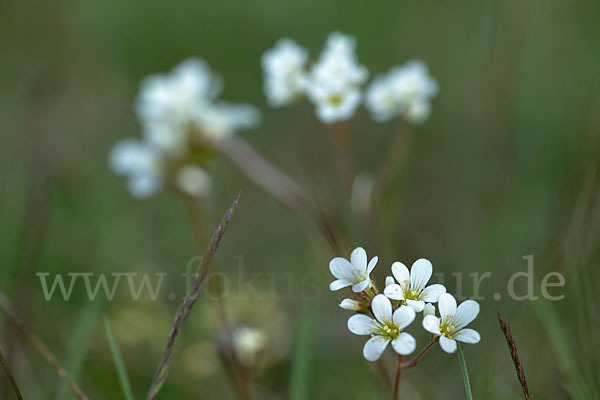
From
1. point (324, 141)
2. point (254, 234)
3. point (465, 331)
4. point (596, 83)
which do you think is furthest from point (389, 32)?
point (465, 331)

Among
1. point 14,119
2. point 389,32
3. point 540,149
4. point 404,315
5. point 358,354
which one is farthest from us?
point 389,32

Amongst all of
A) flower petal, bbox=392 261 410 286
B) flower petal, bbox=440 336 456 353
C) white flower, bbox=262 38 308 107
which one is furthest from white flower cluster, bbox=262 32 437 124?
flower petal, bbox=440 336 456 353

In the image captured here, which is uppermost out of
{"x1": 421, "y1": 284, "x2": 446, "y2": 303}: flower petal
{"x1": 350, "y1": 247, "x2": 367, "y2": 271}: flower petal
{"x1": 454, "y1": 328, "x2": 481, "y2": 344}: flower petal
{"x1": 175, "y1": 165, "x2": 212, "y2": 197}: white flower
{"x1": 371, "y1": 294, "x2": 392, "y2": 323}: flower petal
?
{"x1": 175, "y1": 165, "x2": 212, "y2": 197}: white flower

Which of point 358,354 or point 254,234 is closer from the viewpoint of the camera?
point 358,354

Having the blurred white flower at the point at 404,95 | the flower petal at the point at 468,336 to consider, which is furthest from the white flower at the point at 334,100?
the flower petal at the point at 468,336

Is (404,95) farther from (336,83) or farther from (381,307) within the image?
(381,307)

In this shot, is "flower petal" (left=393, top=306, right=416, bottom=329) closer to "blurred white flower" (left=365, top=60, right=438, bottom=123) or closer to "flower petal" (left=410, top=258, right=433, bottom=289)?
"flower petal" (left=410, top=258, right=433, bottom=289)

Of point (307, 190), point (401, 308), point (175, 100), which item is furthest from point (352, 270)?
point (307, 190)

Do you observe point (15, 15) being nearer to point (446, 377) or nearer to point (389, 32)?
point (389, 32)
